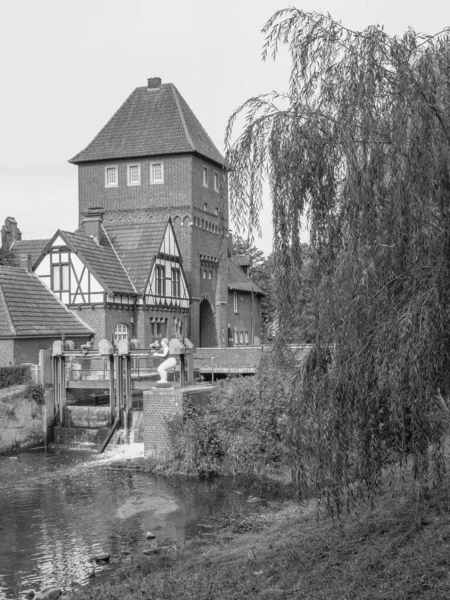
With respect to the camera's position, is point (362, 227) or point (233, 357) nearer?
point (362, 227)

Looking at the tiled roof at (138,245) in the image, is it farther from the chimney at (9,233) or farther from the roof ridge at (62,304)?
the chimney at (9,233)

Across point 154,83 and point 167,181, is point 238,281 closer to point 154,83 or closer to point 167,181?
point 167,181

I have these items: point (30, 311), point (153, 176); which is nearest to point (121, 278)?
point (30, 311)

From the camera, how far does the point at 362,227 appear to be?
7246 millimetres

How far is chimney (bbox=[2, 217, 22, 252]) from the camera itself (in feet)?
147

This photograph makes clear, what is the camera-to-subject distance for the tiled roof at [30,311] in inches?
1179

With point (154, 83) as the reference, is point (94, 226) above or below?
below

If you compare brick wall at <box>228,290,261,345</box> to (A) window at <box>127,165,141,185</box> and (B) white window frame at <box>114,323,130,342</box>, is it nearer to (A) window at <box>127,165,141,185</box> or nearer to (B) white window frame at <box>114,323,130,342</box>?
(A) window at <box>127,165,141,185</box>

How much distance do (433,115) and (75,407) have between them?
66.7 ft

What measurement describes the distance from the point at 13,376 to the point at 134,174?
24377 mm

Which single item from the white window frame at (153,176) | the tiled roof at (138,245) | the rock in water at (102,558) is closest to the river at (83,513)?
the rock in water at (102,558)

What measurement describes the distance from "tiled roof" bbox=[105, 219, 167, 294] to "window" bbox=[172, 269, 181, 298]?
8.81 ft

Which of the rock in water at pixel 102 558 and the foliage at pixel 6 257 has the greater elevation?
the foliage at pixel 6 257

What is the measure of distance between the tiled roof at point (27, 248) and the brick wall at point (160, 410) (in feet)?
80.7
